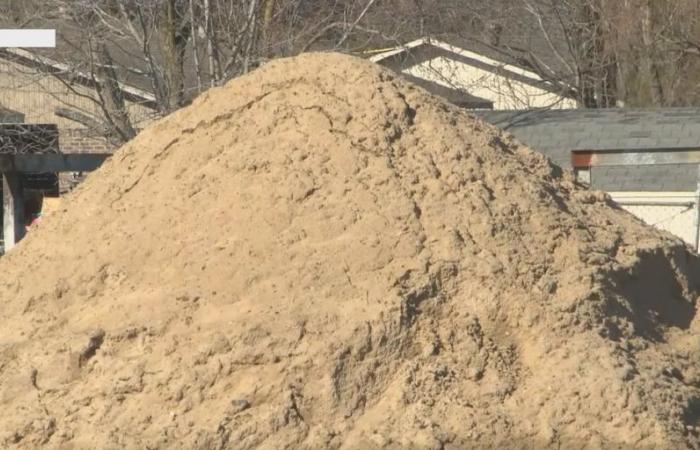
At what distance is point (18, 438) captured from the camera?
469 cm

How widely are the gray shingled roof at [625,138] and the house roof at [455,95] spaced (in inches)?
188

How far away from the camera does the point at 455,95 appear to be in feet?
68.2

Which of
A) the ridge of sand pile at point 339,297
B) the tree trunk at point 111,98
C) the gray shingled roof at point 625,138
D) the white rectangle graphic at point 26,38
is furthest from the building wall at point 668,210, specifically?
the ridge of sand pile at point 339,297

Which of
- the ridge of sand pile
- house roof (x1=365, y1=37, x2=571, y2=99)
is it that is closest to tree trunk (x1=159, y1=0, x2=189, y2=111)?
house roof (x1=365, y1=37, x2=571, y2=99)

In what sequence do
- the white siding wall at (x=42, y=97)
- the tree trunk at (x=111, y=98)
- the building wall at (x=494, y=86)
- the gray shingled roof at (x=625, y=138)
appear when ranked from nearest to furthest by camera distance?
1. the tree trunk at (x=111, y=98)
2. the gray shingled roof at (x=625, y=138)
3. the white siding wall at (x=42, y=97)
4. the building wall at (x=494, y=86)

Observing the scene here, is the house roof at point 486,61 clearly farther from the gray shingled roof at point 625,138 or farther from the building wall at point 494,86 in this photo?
the gray shingled roof at point 625,138

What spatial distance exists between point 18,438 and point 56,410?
173mm

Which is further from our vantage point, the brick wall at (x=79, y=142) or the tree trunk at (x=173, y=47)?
the brick wall at (x=79, y=142)

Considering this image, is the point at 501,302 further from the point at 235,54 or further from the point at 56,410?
the point at 235,54

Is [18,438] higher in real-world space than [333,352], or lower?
lower

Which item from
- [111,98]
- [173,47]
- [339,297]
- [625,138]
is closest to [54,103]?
[111,98]

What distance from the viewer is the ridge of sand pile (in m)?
4.60

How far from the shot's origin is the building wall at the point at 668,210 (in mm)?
11836

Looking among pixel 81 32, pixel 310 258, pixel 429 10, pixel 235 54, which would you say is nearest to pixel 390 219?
pixel 310 258
